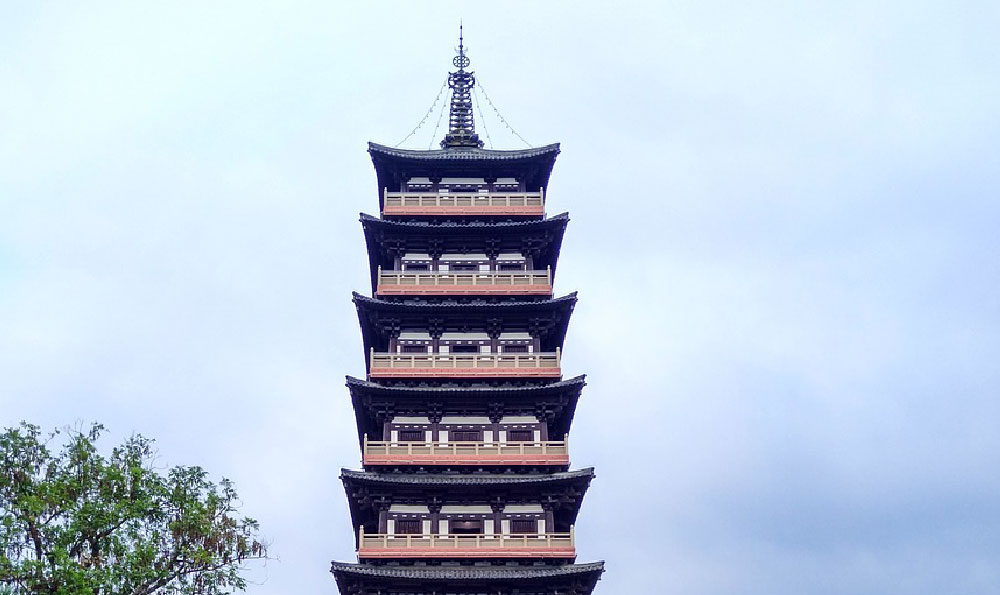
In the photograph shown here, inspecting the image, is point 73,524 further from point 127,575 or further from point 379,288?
point 379,288

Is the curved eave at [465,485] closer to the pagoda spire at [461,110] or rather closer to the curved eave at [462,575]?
the curved eave at [462,575]

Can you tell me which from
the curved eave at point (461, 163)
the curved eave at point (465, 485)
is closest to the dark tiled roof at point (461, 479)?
the curved eave at point (465, 485)

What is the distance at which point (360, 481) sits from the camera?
5284 centimetres

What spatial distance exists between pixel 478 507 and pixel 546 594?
5.06 meters

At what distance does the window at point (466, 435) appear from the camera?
56.2 metres

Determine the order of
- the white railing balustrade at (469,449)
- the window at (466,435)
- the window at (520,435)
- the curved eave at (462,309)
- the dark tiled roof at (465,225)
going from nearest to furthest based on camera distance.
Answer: the white railing balustrade at (469,449) < the window at (466,435) < the window at (520,435) < the curved eave at (462,309) < the dark tiled roof at (465,225)

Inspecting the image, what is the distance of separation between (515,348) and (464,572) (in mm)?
12458

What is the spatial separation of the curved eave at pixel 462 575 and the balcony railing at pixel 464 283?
46.0 ft

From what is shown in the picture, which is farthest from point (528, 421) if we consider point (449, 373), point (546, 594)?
point (546, 594)

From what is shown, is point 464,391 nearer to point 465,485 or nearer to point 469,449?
point 469,449

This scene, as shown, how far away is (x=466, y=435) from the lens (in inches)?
2213

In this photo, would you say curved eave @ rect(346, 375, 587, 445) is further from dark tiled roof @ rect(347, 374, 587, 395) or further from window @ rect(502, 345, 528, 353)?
window @ rect(502, 345, 528, 353)

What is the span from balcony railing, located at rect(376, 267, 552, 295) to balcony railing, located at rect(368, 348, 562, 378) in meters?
3.41

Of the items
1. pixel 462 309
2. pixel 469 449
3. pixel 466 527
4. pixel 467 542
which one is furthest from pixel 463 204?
pixel 467 542
